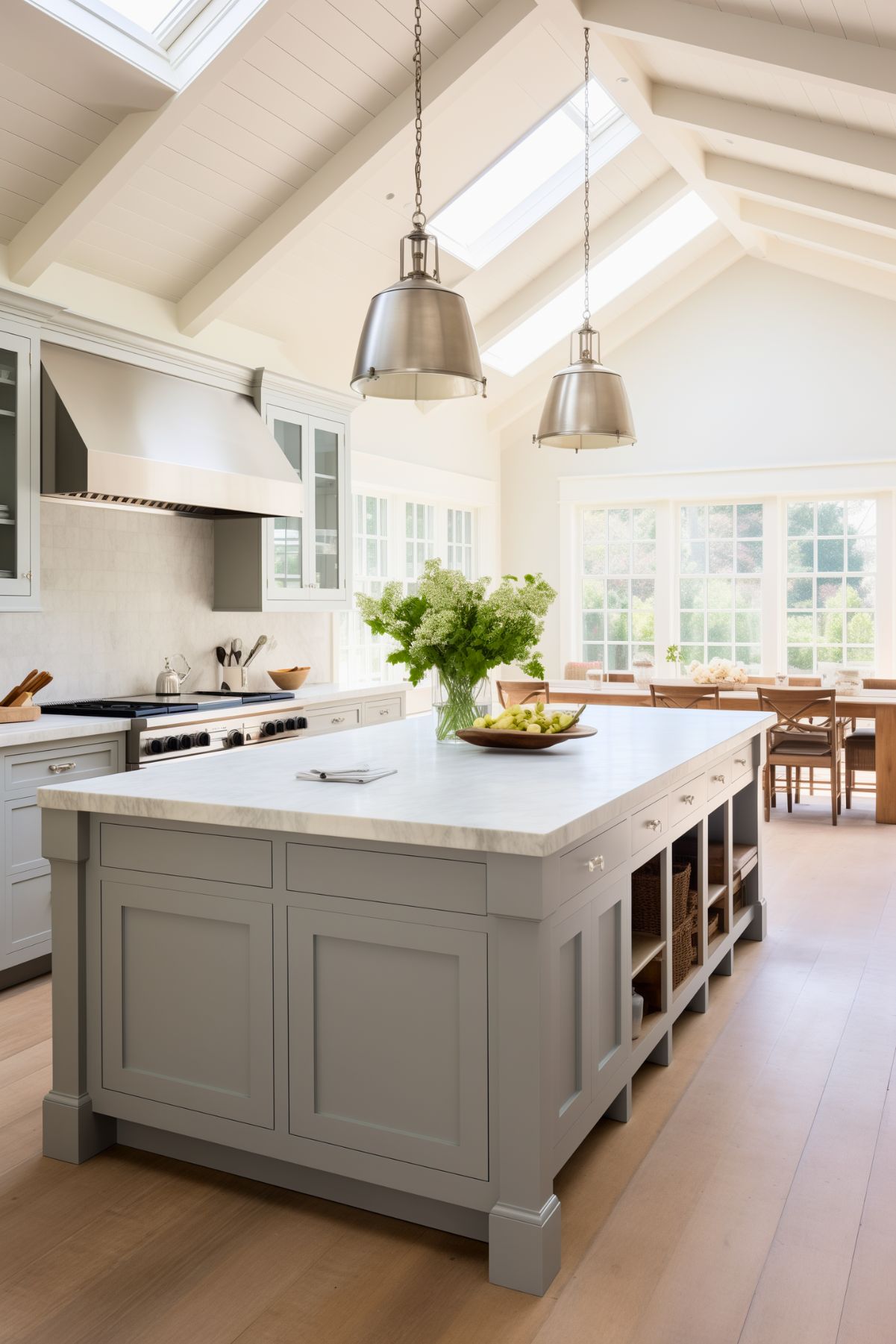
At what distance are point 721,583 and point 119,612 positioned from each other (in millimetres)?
5208

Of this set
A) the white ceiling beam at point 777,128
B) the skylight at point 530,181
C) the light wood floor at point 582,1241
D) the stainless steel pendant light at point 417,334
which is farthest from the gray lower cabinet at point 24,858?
the white ceiling beam at point 777,128

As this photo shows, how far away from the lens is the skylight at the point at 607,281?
781 centimetres

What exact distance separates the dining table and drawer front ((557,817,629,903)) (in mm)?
4081

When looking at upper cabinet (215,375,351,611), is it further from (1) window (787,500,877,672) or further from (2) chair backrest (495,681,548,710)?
(1) window (787,500,877,672)

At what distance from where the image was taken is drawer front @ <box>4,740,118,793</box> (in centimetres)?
383

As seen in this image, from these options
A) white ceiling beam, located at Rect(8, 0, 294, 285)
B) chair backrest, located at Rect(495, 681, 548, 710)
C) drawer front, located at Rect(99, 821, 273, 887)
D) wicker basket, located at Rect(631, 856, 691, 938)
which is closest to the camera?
drawer front, located at Rect(99, 821, 273, 887)

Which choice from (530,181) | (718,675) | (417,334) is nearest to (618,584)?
(718,675)

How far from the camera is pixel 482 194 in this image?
6.51 metres

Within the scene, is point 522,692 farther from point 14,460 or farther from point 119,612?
point 14,460

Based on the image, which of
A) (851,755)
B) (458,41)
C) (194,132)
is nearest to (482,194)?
(458,41)

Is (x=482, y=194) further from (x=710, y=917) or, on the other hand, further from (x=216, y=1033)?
(x=216, y=1033)

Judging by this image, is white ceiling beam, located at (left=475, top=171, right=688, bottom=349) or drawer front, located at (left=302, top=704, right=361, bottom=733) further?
white ceiling beam, located at (left=475, top=171, right=688, bottom=349)

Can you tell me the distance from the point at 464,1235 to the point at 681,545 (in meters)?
7.17

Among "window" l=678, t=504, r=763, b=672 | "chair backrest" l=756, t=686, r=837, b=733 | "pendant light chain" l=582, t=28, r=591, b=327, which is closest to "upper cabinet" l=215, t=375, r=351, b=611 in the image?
"pendant light chain" l=582, t=28, r=591, b=327
